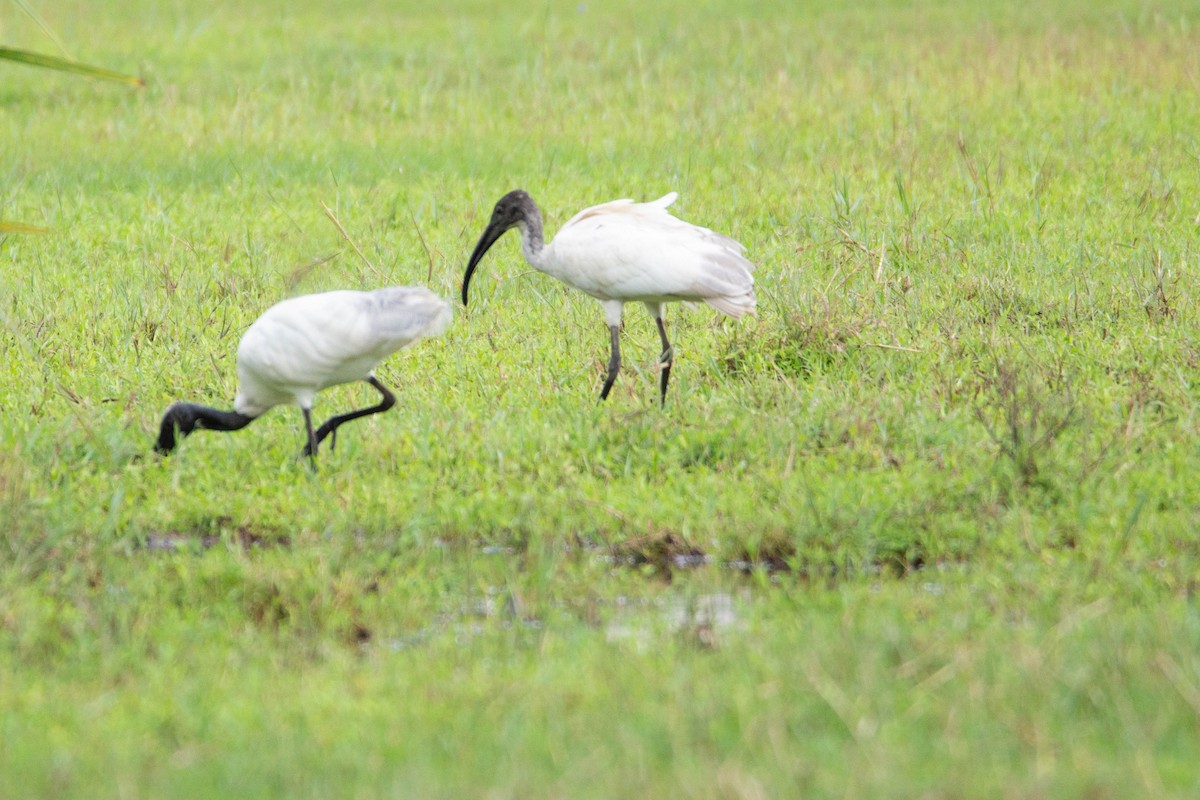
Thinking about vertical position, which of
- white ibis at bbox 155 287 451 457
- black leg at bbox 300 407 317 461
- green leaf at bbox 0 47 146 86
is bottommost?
black leg at bbox 300 407 317 461

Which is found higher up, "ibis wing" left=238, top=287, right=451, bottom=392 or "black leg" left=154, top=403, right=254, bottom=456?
"ibis wing" left=238, top=287, right=451, bottom=392

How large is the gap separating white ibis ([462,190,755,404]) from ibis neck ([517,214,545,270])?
12 centimetres

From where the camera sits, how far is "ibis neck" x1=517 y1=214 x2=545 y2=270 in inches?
253

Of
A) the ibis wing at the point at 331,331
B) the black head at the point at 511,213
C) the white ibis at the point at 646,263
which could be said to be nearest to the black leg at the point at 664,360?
the white ibis at the point at 646,263

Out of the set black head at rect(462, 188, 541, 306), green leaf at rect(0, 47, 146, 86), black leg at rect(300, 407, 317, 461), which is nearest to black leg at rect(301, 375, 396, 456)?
black leg at rect(300, 407, 317, 461)

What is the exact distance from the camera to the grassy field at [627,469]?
321cm

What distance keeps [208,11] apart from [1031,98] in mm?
9718

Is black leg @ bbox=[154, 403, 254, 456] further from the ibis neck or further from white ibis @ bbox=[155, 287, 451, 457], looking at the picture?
the ibis neck

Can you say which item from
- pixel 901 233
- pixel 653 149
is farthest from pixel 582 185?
pixel 901 233

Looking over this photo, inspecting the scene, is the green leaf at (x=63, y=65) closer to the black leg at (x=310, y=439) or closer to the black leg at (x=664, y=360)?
the black leg at (x=310, y=439)

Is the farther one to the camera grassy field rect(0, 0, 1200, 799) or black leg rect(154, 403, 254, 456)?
black leg rect(154, 403, 254, 456)

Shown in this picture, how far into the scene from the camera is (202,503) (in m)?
5.05

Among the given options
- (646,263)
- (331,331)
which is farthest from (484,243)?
(331,331)

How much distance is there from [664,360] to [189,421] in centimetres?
194
